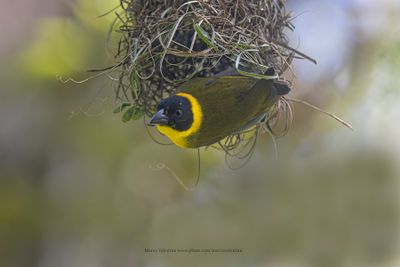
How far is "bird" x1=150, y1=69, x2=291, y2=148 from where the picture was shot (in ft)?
3.18

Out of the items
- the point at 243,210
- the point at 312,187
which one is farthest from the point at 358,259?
the point at 243,210

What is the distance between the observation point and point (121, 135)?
2168 millimetres

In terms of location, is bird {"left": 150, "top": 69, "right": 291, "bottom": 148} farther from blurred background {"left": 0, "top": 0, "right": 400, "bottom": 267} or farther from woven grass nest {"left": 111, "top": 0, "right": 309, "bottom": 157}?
blurred background {"left": 0, "top": 0, "right": 400, "bottom": 267}

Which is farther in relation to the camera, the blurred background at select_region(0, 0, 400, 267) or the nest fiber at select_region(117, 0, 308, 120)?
the blurred background at select_region(0, 0, 400, 267)

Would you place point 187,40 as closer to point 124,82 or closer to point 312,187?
Result: point 124,82

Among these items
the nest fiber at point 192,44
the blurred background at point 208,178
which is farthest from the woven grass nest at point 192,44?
the blurred background at point 208,178

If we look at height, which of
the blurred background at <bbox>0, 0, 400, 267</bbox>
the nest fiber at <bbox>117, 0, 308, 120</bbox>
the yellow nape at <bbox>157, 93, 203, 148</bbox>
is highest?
the nest fiber at <bbox>117, 0, 308, 120</bbox>

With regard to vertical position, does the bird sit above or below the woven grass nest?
below

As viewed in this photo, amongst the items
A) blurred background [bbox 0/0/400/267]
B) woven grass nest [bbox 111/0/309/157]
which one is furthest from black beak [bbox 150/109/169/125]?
blurred background [bbox 0/0/400/267]

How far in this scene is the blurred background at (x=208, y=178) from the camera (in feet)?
6.88

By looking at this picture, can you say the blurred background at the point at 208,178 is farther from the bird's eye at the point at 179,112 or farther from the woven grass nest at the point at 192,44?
the bird's eye at the point at 179,112

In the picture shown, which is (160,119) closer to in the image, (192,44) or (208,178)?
(192,44)

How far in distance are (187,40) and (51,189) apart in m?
1.61

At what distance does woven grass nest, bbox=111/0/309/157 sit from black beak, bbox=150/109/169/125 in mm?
119
